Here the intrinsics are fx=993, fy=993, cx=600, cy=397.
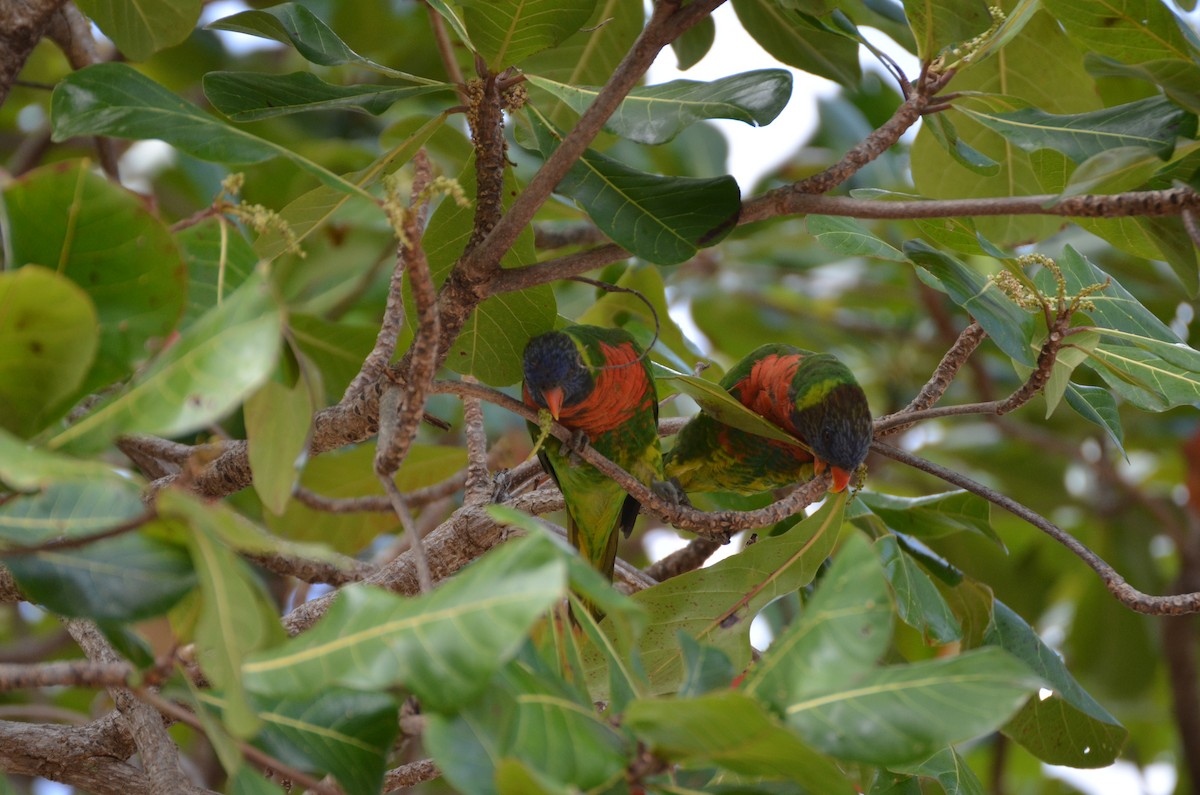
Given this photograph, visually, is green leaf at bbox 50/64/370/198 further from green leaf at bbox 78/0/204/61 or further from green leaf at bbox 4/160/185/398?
green leaf at bbox 78/0/204/61

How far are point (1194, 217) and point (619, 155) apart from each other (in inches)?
70.4

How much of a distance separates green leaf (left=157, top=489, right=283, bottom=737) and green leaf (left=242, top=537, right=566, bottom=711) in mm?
32

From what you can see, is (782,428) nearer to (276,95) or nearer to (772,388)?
(772,388)

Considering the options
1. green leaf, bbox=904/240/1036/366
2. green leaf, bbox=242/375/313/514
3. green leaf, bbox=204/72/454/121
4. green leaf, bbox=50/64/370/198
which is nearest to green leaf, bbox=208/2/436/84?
green leaf, bbox=204/72/454/121

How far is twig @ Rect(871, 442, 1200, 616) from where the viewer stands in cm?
141

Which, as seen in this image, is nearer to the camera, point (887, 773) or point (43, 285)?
point (43, 285)

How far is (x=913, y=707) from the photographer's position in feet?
2.85

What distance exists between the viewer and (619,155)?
10.2ft

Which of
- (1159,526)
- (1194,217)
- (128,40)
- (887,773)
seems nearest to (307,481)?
(128,40)

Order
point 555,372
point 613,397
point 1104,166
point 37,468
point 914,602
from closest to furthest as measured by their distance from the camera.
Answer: point 37,468, point 1104,166, point 914,602, point 555,372, point 613,397

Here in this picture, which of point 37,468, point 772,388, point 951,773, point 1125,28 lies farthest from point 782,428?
point 37,468

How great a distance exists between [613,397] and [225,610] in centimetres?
133

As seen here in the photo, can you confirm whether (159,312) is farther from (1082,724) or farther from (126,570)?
(1082,724)

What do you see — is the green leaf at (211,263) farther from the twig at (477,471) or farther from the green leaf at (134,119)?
the twig at (477,471)
